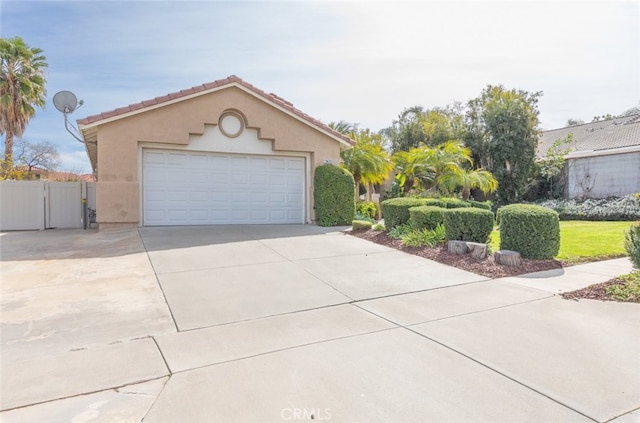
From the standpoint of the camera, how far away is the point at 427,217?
374 inches

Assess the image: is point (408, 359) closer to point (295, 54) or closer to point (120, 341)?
point (120, 341)

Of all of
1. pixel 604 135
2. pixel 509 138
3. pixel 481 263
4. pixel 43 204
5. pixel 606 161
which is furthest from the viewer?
pixel 604 135

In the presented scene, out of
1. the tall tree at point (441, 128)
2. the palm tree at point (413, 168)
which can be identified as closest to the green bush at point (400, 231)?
the palm tree at point (413, 168)

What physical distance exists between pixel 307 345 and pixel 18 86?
2424 centimetres

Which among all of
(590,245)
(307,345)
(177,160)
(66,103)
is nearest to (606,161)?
(590,245)

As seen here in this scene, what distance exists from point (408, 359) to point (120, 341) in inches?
118

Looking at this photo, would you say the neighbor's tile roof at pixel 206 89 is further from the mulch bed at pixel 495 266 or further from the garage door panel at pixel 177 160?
the mulch bed at pixel 495 266

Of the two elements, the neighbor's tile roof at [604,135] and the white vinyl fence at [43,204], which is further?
the neighbor's tile roof at [604,135]

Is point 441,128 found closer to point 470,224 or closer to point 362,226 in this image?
point 362,226

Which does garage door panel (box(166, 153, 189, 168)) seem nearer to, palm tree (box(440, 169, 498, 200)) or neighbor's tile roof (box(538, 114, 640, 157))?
palm tree (box(440, 169, 498, 200))

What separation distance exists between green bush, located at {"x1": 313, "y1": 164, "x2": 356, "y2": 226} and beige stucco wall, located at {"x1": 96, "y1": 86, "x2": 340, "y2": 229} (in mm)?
1700

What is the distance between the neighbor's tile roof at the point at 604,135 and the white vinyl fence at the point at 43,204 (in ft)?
85.2

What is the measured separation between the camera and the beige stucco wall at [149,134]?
11445 mm

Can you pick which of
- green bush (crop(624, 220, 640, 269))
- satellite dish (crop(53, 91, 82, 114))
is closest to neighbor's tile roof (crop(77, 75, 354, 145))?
satellite dish (crop(53, 91, 82, 114))
